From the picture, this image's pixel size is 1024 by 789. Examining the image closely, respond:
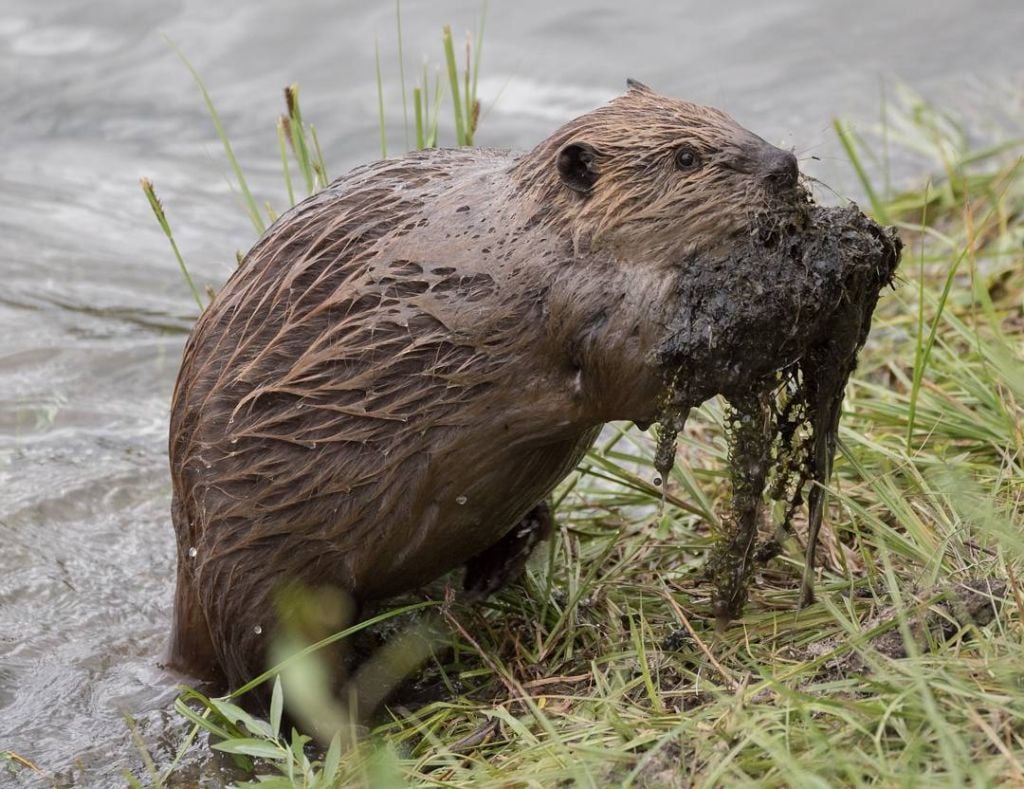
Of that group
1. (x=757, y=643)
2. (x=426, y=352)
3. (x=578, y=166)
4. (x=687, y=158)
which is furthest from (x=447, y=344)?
(x=757, y=643)

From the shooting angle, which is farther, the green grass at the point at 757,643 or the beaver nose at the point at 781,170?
the beaver nose at the point at 781,170

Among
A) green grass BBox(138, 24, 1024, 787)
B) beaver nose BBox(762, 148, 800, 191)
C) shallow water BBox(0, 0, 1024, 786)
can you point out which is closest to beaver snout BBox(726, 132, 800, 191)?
beaver nose BBox(762, 148, 800, 191)

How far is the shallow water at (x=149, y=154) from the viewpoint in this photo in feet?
13.6

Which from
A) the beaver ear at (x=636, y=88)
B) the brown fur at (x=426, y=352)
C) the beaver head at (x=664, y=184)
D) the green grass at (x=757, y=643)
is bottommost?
the green grass at (x=757, y=643)

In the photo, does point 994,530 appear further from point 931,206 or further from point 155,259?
point 155,259

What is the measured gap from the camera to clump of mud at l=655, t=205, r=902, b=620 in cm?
294

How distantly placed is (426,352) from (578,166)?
50 centimetres

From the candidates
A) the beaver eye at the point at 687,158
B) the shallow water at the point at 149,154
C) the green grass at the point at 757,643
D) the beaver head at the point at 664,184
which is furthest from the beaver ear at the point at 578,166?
the shallow water at the point at 149,154

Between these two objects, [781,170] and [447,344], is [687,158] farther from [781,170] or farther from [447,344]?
[447,344]

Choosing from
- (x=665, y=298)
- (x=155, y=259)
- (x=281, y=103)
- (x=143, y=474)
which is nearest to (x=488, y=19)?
(x=281, y=103)

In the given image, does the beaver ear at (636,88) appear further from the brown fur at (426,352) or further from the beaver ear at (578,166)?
the beaver ear at (578,166)

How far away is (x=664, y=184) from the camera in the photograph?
2.99 meters

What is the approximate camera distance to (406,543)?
10.7 feet

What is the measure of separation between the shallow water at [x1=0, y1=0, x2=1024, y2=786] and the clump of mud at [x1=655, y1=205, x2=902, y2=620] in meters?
1.60
